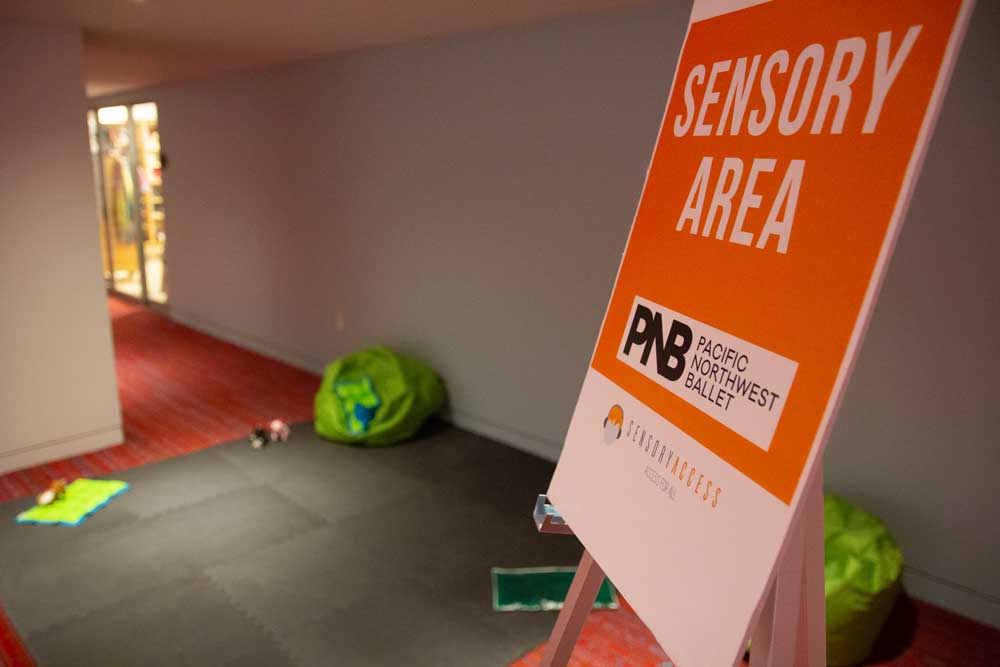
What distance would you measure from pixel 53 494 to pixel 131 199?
5264 mm

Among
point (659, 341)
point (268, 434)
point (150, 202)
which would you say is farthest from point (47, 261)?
point (150, 202)

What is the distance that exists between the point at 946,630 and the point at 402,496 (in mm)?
2337

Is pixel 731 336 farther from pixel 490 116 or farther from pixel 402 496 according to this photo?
pixel 490 116

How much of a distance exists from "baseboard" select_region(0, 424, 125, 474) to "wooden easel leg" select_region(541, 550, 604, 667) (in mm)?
3419

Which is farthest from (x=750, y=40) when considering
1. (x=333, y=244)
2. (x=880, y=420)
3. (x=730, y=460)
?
(x=333, y=244)

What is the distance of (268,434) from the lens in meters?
4.13

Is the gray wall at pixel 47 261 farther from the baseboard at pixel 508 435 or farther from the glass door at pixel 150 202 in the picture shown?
the glass door at pixel 150 202

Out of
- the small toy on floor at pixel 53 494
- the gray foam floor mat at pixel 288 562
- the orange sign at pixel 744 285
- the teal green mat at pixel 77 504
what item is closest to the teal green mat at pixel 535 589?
the gray foam floor mat at pixel 288 562

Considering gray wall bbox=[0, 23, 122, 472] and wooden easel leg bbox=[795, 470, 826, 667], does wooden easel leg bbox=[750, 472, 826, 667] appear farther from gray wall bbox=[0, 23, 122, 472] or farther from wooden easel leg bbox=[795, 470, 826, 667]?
gray wall bbox=[0, 23, 122, 472]

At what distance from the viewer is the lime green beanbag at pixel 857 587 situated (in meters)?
2.22

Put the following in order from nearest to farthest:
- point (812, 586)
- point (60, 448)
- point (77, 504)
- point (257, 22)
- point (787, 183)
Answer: point (787, 183), point (812, 586), point (77, 504), point (257, 22), point (60, 448)

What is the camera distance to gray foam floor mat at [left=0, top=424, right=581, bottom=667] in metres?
2.36

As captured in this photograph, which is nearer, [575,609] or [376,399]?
[575,609]

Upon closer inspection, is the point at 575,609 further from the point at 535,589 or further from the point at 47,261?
the point at 47,261
